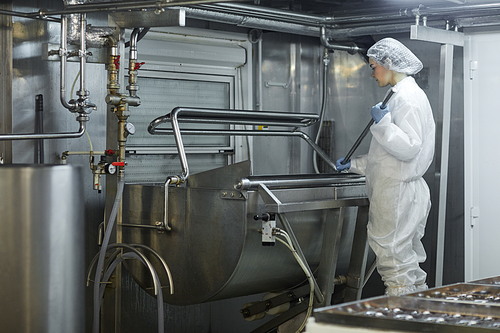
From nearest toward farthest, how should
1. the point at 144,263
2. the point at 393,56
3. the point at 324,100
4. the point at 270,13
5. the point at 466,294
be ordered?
the point at 466,294
the point at 144,263
the point at 393,56
the point at 270,13
the point at 324,100

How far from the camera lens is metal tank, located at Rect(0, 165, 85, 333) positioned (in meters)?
2.03

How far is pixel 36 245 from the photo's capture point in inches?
80.9

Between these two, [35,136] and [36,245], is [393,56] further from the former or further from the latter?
[36,245]

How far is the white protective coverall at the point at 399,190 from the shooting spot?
2586 millimetres

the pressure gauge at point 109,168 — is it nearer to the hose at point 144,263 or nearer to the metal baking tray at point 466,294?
the hose at point 144,263

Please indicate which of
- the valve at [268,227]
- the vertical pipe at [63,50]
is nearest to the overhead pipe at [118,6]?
the vertical pipe at [63,50]

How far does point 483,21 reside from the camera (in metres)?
3.13

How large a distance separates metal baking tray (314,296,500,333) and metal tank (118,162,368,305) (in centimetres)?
100

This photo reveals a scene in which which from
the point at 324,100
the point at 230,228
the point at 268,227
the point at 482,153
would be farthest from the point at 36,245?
the point at 324,100

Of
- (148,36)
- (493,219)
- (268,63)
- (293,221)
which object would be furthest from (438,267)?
(148,36)

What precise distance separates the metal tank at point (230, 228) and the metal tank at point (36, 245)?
564 mm

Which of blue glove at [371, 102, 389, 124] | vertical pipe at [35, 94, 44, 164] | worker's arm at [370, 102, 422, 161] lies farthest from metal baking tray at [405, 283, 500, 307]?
vertical pipe at [35, 94, 44, 164]

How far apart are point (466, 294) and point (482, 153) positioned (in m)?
1.95

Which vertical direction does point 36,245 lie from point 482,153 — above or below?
below
